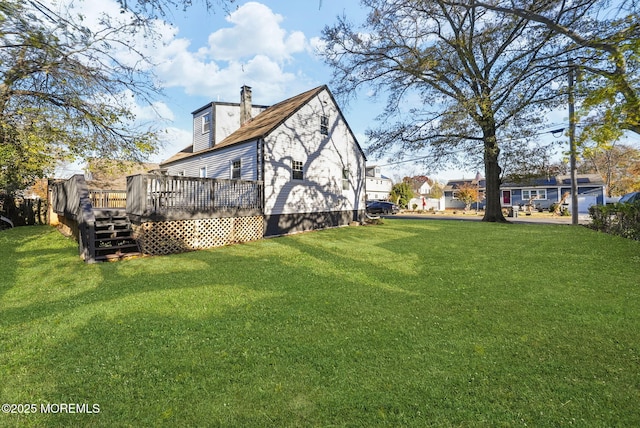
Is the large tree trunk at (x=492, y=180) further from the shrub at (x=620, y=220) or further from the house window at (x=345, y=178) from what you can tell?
the house window at (x=345, y=178)

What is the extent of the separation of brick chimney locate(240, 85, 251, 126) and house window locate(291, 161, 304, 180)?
216 inches

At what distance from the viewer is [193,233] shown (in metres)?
10.2

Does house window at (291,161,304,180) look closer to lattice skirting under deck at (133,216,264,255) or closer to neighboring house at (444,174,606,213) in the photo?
lattice skirting under deck at (133,216,264,255)

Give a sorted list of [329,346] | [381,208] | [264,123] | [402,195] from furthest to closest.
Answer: [402,195] < [381,208] < [264,123] < [329,346]

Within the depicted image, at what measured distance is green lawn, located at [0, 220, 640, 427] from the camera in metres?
2.30

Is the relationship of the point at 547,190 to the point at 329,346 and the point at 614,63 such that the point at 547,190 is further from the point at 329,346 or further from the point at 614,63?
the point at 329,346

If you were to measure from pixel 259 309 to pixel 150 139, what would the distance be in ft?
26.1

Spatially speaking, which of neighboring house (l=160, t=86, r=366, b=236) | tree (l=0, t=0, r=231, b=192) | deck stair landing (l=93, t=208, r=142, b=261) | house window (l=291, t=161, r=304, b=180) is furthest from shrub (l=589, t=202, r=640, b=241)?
deck stair landing (l=93, t=208, r=142, b=261)

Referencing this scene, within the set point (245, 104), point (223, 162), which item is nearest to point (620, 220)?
point (223, 162)

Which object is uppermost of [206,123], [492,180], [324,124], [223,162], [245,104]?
[245,104]

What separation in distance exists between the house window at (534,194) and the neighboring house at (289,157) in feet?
102

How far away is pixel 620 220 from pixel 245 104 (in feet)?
60.3

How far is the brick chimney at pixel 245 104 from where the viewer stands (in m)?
18.0

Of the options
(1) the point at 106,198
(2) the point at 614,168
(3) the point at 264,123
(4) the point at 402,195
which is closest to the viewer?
(3) the point at 264,123
